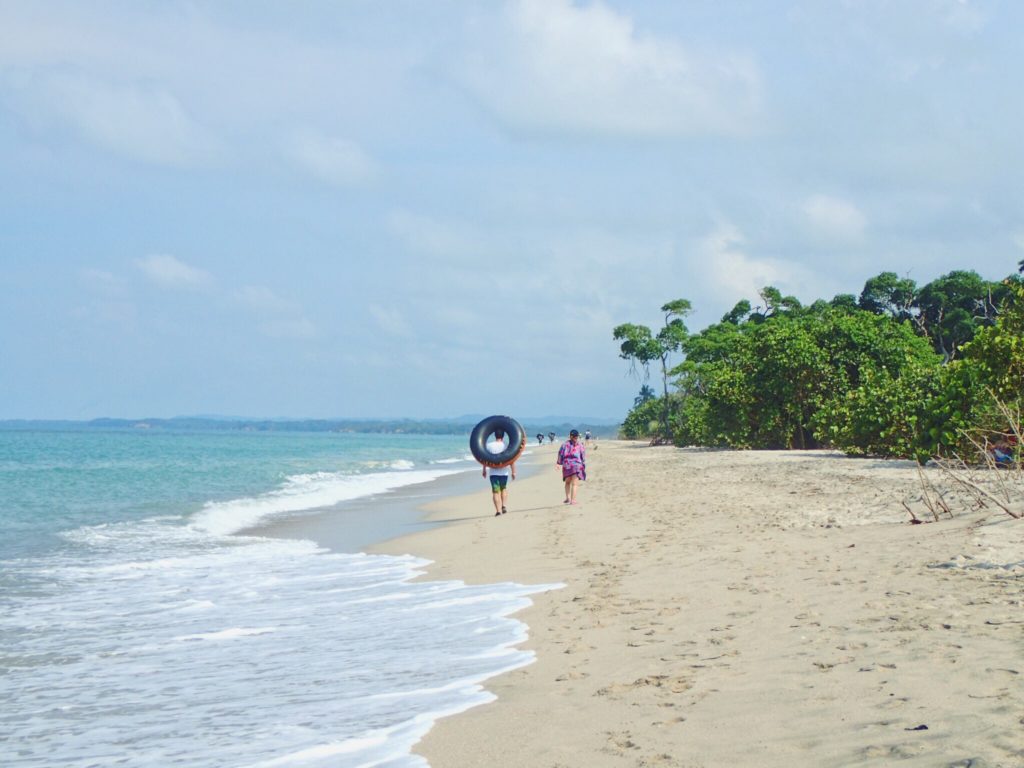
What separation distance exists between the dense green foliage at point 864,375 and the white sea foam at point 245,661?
8.03 meters

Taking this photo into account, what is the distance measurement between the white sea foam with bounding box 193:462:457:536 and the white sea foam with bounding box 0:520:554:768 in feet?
21.5

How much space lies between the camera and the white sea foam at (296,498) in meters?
18.3

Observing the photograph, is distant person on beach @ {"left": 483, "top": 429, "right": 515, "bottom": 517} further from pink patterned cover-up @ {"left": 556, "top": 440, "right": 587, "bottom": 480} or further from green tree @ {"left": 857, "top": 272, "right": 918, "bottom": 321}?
green tree @ {"left": 857, "top": 272, "right": 918, "bottom": 321}

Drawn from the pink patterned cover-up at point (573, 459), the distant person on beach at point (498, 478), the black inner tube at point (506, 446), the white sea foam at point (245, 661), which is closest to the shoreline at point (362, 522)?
the distant person on beach at point (498, 478)

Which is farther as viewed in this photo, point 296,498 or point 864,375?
point 864,375

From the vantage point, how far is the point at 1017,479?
1027 cm

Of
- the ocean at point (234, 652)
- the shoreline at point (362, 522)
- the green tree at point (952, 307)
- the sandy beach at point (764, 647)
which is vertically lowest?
the shoreline at point (362, 522)

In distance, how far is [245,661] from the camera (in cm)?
671

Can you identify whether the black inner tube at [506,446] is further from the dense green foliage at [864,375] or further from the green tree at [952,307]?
the green tree at [952,307]

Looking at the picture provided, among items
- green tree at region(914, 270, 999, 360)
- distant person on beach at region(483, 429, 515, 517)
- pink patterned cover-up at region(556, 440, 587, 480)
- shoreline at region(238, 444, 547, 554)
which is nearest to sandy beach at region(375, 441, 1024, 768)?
shoreline at region(238, 444, 547, 554)

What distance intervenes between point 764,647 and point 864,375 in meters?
25.7

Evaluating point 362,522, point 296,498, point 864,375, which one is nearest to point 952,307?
point 864,375

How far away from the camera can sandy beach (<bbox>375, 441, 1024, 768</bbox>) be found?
3936 millimetres

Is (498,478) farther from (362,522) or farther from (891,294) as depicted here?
(891,294)
